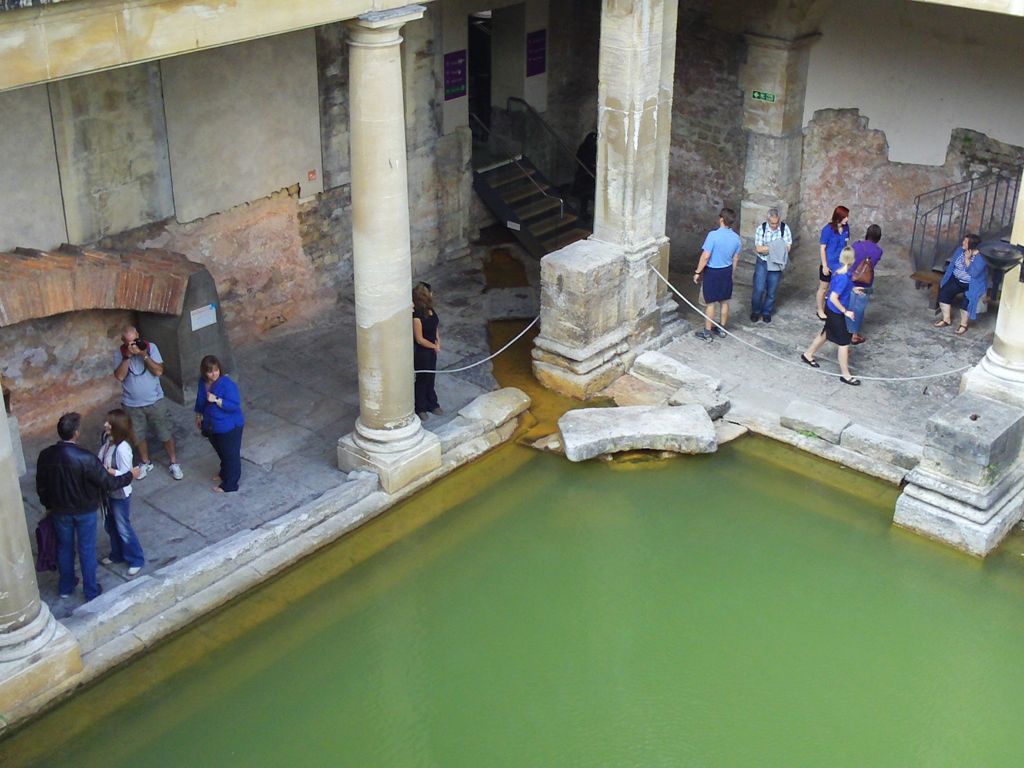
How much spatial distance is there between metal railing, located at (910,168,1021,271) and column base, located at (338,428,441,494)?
628cm

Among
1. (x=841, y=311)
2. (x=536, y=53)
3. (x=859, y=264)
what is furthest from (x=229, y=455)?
(x=536, y=53)

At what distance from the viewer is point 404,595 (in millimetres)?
10055

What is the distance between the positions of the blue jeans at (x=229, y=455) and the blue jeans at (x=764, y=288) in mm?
5684

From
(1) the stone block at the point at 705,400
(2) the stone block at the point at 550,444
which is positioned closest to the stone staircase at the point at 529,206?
(1) the stone block at the point at 705,400

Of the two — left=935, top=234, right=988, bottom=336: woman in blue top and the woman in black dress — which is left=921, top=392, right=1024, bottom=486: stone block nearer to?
left=935, top=234, right=988, bottom=336: woman in blue top

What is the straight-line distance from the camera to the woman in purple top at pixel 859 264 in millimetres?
12719

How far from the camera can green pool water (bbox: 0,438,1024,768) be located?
8.67 meters

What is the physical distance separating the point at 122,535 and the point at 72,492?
722mm

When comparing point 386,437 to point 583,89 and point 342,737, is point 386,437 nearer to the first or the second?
point 342,737

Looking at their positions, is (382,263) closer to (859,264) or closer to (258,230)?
(258,230)

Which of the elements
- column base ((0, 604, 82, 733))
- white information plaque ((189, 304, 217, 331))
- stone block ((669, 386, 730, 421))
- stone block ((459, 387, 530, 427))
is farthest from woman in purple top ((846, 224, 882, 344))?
column base ((0, 604, 82, 733))

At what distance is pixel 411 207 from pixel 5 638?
24.1 ft

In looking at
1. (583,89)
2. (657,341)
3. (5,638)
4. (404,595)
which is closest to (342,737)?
(404,595)

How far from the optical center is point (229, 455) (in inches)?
416
